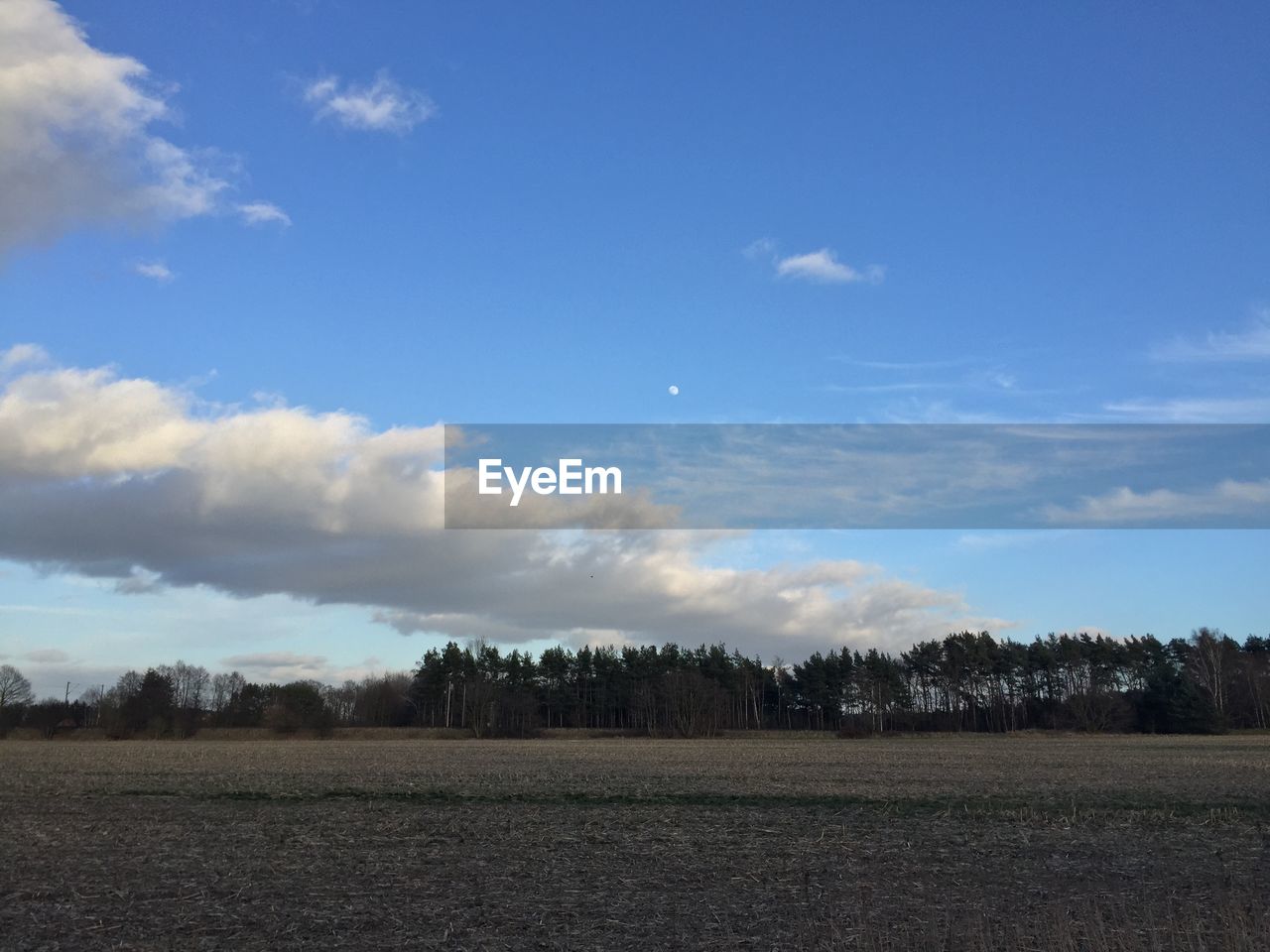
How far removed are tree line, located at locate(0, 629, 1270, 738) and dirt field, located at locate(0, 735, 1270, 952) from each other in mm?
80587

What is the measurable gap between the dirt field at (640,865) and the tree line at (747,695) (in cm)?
8059

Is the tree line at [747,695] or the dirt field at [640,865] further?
the tree line at [747,695]

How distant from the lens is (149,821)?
22.8 m

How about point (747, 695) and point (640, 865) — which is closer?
point (640, 865)

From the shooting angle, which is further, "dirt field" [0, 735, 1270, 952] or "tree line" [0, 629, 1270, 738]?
"tree line" [0, 629, 1270, 738]

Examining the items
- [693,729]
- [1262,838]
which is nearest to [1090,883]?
[1262,838]

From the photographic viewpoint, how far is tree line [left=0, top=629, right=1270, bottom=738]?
106375mm

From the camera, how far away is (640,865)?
1630 centimetres

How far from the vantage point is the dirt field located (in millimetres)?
11289

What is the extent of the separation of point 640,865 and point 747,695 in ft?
398

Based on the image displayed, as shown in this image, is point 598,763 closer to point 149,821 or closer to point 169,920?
point 149,821

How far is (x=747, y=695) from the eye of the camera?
13400cm

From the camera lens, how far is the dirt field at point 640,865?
11.3 metres

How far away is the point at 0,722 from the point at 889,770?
10275 centimetres
